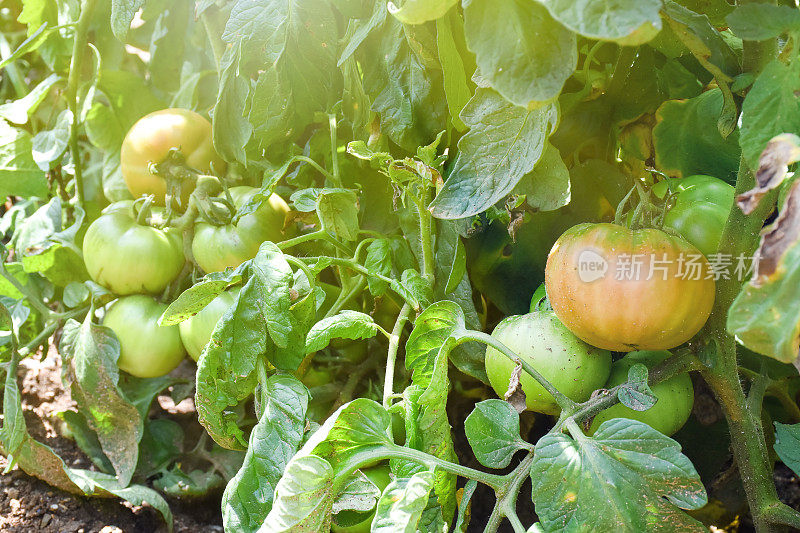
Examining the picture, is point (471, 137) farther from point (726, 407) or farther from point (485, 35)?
point (726, 407)

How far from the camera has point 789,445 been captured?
60 centimetres

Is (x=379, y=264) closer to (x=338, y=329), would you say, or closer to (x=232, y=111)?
(x=338, y=329)

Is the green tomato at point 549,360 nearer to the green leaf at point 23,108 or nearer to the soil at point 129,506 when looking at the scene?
the soil at point 129,506

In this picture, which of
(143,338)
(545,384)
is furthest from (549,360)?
(143,338)

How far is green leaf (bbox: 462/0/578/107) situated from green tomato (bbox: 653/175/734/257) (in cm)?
24

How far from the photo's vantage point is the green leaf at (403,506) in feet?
1.65

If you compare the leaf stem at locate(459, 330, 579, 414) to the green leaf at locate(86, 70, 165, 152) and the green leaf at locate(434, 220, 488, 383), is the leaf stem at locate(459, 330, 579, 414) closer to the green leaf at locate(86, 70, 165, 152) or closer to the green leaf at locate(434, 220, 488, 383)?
the green leaf at locate(434, 220, 488, 383)

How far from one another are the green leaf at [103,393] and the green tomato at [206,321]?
138 mm

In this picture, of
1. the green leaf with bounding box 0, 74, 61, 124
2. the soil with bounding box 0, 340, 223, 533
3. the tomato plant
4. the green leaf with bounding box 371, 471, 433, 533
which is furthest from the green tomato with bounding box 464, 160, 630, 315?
the green leaf with bounding box 0, 74, 61, 124

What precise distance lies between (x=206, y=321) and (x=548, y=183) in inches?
16.4

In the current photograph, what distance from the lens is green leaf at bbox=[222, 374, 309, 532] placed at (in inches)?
24.1

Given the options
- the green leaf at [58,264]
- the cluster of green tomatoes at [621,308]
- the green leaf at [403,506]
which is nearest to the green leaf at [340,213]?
the cluster of green tomatoes at [621,308]

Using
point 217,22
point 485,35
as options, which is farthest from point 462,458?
point 217,22

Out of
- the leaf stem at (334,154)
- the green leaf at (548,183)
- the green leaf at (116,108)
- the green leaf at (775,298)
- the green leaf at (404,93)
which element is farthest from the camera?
the green leaf at (116,108)
